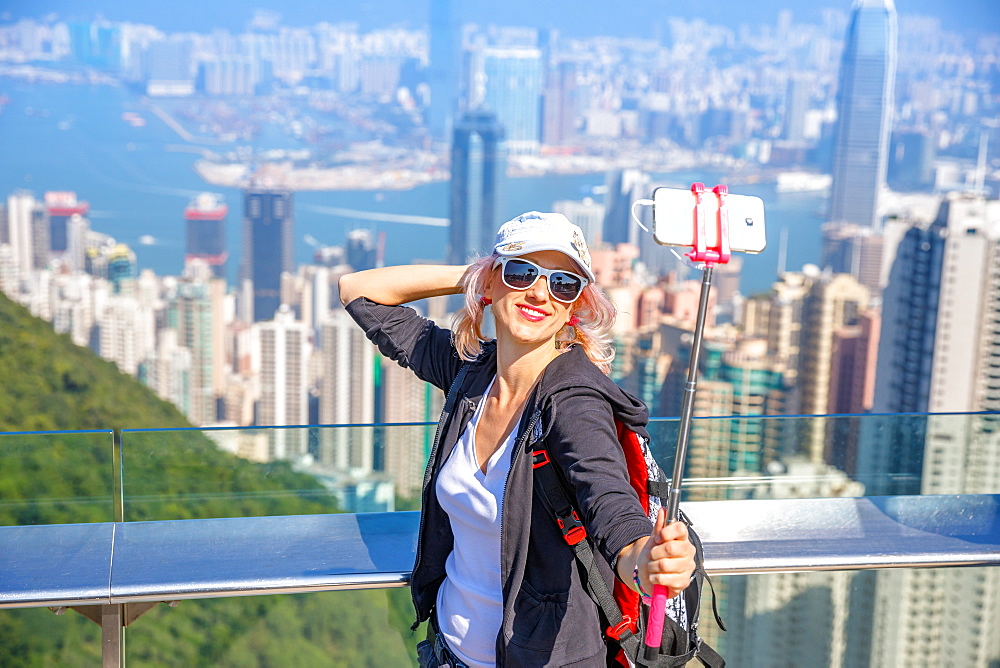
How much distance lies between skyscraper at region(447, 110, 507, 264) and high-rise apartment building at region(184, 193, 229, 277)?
8860 mm

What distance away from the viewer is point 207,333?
108 feet

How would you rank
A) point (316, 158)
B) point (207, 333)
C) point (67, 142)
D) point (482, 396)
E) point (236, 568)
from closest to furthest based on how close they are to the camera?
point (482, 396) → point (236, 568) → point (207, 333) → point (67, 142) → point (316, 158)

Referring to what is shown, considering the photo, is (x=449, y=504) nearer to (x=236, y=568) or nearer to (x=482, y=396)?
(x=482, y=396)

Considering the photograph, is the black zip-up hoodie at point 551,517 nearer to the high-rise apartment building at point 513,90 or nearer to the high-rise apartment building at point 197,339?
the high-rise apartment building at point 197,339

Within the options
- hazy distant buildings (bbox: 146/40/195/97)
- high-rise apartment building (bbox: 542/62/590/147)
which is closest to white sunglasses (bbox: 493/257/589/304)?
hazy distant buildings (bbox: 146/40/195/97)

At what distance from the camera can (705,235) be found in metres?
0.88

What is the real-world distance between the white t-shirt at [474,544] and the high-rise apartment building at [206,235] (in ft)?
124

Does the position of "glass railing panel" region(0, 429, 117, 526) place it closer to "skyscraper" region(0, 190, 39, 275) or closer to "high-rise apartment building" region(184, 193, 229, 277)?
"skyscraper" region(0, 190, 39, 275)

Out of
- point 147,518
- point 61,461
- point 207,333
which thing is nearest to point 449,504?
point 147,518

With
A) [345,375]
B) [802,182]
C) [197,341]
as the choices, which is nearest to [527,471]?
[345,375]

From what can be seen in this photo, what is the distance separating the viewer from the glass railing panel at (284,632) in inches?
50.1

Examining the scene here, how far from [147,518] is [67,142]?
43.8 meters

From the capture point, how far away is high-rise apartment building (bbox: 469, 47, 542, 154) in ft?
162

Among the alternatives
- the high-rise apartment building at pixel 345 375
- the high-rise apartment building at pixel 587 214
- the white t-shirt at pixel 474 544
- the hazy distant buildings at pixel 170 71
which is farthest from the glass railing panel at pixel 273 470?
the hazy distant buildings at pixel 170 71
